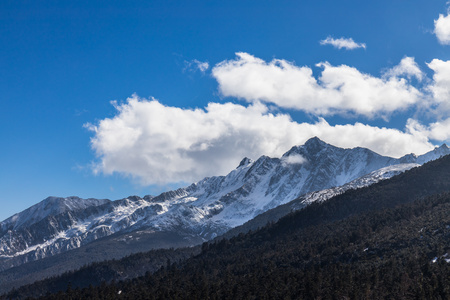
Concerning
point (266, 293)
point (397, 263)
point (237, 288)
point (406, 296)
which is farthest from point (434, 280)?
point (237, 288)

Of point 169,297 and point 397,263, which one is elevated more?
point 169,297

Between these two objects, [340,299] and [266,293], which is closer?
[340,299]

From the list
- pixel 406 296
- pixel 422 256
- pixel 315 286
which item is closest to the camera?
pixel 406 296

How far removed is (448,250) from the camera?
197 meters

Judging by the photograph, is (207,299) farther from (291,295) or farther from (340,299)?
(340,299)

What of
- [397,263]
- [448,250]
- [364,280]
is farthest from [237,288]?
[448,250]

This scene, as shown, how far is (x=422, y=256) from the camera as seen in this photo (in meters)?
192

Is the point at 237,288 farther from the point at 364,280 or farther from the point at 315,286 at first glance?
the point at 364,280

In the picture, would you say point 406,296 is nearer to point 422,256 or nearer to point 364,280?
point 364,280

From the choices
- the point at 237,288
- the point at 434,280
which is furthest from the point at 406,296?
the point at 237,288

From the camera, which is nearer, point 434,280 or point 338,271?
point 434,280

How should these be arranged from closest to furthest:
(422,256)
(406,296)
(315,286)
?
(406,296)
(315,286)
(422,256)

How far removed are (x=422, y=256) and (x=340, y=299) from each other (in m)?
47.2

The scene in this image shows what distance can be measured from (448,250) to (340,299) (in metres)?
60.5
